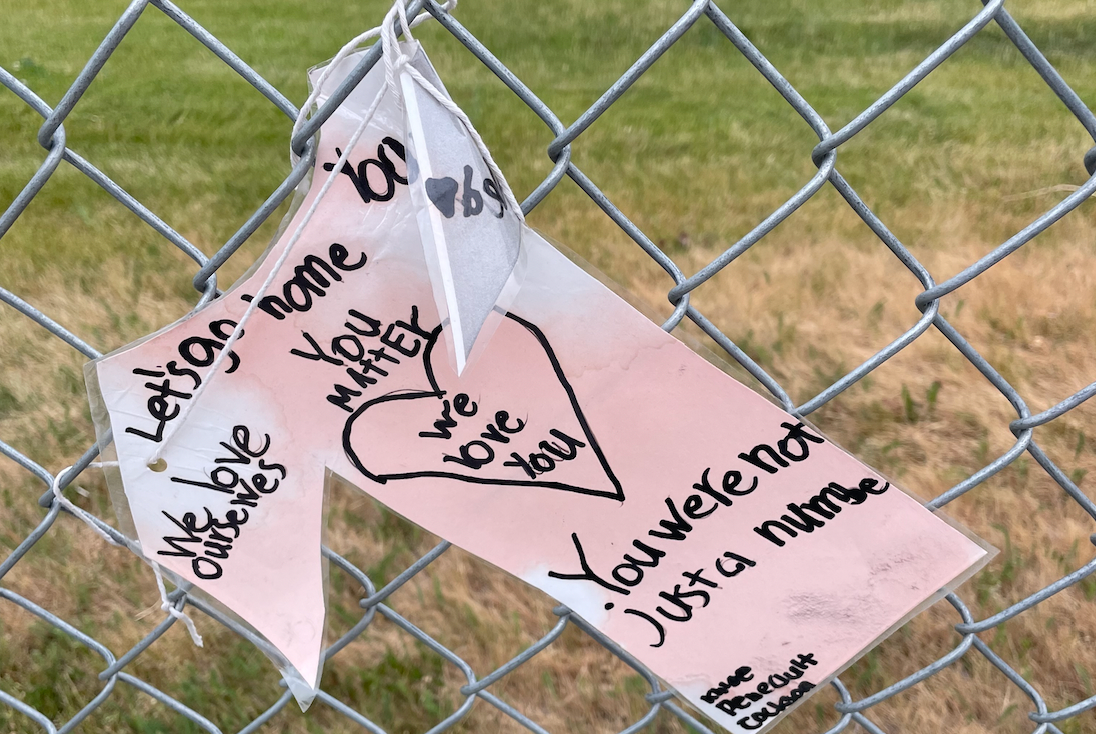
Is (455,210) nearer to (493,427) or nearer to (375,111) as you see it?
(375,111)

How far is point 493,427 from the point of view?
0.60m

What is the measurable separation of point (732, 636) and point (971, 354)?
0.34 m

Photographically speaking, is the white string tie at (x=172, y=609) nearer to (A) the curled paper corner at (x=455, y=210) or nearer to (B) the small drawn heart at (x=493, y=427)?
(B) the small drawn heart at (x=493, y=427)

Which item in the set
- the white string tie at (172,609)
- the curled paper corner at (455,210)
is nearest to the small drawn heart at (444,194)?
the curled paper corner at (455,210)

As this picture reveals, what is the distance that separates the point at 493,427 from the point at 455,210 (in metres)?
0.19

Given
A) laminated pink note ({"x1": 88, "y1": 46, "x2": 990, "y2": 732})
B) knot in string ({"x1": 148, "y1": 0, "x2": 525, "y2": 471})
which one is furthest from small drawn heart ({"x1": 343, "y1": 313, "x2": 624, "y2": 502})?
knot in string ({"x1": 148, "y1": 0, "x2": 525, "y2": 471})

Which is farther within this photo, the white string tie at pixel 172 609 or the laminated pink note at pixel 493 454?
the white string tie at pixel 172 609

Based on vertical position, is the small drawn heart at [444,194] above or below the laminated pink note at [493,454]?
above

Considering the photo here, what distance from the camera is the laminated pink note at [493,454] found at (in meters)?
0.52

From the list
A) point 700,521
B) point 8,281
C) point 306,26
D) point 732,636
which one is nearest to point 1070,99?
point 700,521

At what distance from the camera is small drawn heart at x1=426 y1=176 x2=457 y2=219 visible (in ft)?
1.52

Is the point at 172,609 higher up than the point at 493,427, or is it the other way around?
the point at 493,427

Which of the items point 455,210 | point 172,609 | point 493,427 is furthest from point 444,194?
point 172,609

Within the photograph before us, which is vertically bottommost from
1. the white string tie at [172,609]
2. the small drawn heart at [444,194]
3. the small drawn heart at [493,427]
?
the white string tie at [172,609]
